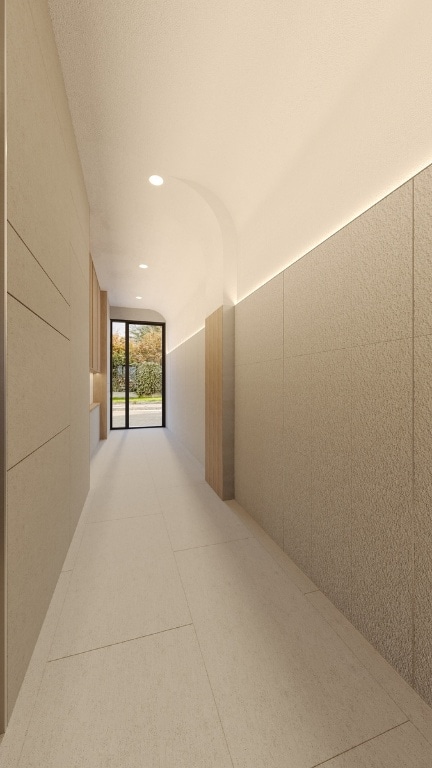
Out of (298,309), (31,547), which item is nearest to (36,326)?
(31,547)

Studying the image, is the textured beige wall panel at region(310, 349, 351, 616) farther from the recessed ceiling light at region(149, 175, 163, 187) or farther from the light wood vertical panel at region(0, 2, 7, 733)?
the recessed ceiling light at region(149, 175, 163, 187)

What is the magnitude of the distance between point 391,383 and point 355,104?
1.37 m

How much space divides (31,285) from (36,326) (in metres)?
0.18

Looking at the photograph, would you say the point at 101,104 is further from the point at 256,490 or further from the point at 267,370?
the point at 256,490

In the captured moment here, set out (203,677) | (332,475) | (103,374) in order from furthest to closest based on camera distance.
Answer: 1. (103,374)
2. (332,475)
3. (203,677)

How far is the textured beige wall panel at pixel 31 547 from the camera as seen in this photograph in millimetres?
1058

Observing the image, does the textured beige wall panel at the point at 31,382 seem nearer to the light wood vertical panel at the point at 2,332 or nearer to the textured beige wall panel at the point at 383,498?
the light wood vertical panel at the point at 2,332

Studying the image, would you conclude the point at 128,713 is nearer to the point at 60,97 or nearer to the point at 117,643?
the point at 117,643

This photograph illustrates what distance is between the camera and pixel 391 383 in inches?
47.3

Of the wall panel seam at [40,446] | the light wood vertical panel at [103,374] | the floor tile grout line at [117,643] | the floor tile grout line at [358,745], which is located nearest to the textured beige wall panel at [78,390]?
the wall panel seam at [40,446]

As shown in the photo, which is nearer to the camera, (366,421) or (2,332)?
(2,332)

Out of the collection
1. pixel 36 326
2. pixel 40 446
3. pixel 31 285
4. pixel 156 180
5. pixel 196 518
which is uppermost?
pixel 156 180

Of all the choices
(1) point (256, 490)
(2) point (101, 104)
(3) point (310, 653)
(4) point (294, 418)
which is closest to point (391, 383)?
(4) point (294, 418)

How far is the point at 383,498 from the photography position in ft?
4.08
